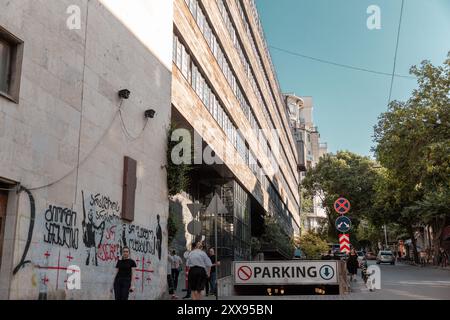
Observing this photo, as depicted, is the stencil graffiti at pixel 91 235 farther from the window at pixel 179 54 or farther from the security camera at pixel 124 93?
the window at pixel 179 54

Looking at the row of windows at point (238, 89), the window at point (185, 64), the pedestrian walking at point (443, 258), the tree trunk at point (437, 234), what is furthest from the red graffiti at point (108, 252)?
the tree trunk at point (437, 234)

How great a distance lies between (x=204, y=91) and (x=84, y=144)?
34.3 ft

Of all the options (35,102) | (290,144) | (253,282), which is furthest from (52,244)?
(290,144)

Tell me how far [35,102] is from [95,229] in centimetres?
349

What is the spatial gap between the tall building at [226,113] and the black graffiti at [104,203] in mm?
2519

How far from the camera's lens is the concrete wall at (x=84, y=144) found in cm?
1031

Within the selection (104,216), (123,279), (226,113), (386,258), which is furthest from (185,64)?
(386,258)

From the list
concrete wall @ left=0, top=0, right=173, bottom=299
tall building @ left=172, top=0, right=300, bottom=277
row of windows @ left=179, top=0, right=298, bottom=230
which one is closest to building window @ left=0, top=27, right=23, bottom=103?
concrete wall @ left=0, top=0, right=173, bottom=299

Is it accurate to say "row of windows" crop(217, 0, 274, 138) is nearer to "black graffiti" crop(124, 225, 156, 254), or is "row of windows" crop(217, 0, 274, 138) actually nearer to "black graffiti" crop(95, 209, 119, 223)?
"black graffiti" crop(124, 225, 156, 254)

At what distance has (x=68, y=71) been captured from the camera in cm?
1207

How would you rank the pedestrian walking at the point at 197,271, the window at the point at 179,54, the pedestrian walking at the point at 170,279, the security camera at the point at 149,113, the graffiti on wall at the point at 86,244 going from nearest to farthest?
1. the graffiti on wall at the point at 86,244
2. the pedestrian walking at the point at 197,271
3. the security camera at the point at 149,113
4. the pedestrian walking at the point at 170,279
5. the window at the point at 179,54

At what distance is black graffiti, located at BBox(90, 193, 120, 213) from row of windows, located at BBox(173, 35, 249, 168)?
22.0 feet

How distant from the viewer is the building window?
1021 centimetres

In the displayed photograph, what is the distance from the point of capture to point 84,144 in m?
12.6
